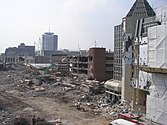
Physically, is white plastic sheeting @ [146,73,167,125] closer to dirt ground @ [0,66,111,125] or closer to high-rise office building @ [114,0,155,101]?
dirt ground @ [0,66,111,125]

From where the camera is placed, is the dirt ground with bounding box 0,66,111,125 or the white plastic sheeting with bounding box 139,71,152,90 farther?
the dirt ground with bounding box 0,66,111,125

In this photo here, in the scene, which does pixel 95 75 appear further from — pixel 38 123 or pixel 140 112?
pixel 38 123

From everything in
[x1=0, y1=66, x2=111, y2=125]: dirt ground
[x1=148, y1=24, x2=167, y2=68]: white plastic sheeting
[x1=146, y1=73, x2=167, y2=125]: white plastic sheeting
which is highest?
[x1=148, y1=24, x2=167, y2=68]: white plastic sheeting

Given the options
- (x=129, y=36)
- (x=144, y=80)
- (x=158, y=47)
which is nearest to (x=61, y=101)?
(x=129, y=36)

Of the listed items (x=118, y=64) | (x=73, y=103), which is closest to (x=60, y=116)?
(x=73, y=103)

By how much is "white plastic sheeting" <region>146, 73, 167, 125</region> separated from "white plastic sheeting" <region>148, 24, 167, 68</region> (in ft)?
3.65

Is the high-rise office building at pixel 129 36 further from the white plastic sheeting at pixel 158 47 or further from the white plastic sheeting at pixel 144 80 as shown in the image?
the white plastic sheeting at pixel 158 47

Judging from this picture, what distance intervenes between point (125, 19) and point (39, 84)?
29.4 meters

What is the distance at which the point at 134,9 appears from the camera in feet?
122

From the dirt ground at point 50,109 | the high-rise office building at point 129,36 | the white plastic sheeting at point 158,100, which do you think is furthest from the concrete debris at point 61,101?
the white plastic sheeting at point 158,100

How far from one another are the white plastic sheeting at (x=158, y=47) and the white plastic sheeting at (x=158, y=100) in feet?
3.65

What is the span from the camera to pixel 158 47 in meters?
24.3

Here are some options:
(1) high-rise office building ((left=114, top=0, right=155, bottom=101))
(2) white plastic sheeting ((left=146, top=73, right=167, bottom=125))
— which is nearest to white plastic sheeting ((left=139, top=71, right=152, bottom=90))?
(2) white plastic sheeting ((left=146, top=73, right=167, bottom=125))

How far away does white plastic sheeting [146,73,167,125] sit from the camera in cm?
2406
